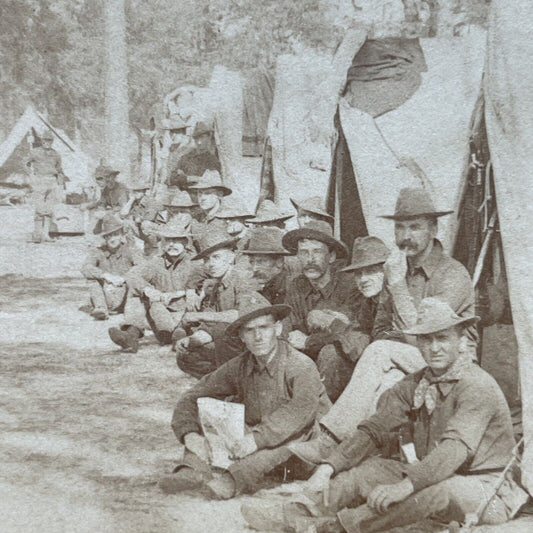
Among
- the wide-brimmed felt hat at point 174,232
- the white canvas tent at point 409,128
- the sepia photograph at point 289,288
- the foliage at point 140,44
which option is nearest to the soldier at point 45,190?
the sepia photograph at point 289,288

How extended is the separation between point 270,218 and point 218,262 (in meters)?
0.98

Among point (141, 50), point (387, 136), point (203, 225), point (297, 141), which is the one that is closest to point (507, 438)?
point (387, 136)

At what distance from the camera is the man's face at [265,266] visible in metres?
3.63

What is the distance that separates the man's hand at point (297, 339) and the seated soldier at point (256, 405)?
561mm

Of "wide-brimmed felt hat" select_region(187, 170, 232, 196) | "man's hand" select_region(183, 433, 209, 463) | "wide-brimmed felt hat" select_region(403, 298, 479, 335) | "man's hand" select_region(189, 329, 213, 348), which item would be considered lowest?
"man's hand" select_region(183, 433, 209, 463)

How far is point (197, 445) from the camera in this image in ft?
8.11

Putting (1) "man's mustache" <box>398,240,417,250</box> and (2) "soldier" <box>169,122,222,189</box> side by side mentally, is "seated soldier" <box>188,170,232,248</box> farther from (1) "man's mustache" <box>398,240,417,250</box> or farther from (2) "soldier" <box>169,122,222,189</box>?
(1) "man's mustache" <box>398,240,417,250</box>

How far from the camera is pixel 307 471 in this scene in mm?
2441

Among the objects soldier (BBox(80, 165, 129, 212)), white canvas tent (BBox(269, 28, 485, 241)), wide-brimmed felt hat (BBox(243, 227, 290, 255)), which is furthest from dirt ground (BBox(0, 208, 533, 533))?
soldier (BBox(80, 165, 129, 212))

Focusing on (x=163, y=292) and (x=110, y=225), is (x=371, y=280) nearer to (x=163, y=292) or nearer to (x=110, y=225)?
(x=163, y=292)

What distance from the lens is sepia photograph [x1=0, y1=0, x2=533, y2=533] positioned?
7.00 ft

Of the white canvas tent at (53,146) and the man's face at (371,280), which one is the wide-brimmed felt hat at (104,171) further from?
the man's face at (371,280)

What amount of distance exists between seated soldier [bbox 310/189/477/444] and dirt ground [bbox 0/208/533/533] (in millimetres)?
441

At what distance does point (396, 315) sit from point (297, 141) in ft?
7.94
